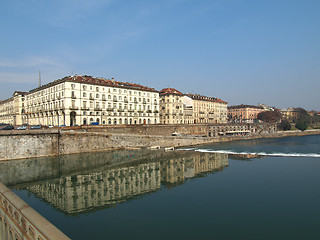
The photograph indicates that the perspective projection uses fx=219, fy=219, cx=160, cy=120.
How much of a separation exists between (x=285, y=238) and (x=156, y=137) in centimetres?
5098

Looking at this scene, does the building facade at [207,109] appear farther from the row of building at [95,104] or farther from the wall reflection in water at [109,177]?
the wall reflection in water at [109,177]

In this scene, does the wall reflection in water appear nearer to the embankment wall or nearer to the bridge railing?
the embankment wall

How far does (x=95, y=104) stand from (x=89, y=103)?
6.29ft

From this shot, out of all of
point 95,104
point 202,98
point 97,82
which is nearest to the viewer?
point 95,104

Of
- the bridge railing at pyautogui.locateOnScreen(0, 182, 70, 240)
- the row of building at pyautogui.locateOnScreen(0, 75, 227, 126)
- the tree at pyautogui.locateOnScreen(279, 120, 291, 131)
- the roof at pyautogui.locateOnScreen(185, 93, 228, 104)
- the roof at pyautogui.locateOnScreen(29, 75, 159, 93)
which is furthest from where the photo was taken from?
the tree at pyautogui.locateOnScreen(279, 120, 291, 131)

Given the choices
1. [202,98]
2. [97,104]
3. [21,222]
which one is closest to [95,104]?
[97,104]

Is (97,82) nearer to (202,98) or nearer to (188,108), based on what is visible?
(188,108)

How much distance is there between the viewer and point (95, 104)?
217 ft

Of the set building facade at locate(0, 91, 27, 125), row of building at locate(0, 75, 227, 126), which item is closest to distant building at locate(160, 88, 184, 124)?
row of building at locate(0, 75, 227, 126)

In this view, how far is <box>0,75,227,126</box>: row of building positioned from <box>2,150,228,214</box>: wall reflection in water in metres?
18.7

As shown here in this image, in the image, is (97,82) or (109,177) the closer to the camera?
(109,177)

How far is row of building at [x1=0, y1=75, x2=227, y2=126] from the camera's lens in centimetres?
6219

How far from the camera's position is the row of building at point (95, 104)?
62188 millimetres

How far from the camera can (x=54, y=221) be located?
60.8 ft
